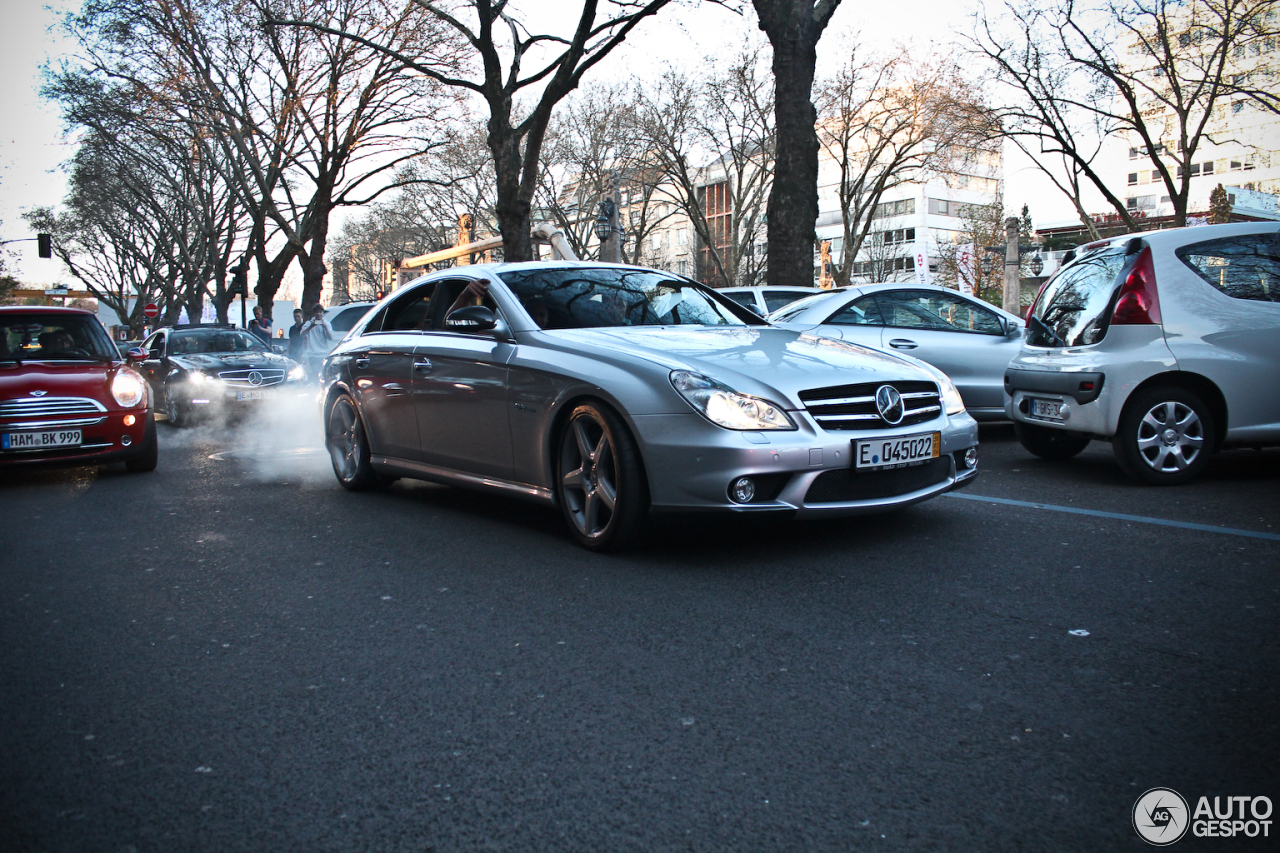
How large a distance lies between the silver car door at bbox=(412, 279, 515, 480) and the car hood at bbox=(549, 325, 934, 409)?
1.61 feet

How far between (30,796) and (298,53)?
2801cm

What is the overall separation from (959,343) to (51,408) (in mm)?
7764

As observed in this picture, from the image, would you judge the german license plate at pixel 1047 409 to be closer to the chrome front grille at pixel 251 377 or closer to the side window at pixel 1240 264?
the side window at pixel 1240 264

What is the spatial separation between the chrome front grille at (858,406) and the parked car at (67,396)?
6618mm

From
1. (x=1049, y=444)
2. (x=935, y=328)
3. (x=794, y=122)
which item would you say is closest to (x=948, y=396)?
(x=1049, y=444)

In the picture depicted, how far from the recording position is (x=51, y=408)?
829 cm

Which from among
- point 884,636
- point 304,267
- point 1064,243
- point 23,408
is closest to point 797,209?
point 23,408

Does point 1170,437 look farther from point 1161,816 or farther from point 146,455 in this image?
point 146,455

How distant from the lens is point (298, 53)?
27062 mm

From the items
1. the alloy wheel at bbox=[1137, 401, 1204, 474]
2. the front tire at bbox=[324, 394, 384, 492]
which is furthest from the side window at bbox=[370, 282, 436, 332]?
the alloy wheel at bbox=[1137, 401, 1204, 474]

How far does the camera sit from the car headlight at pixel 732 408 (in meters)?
4.38

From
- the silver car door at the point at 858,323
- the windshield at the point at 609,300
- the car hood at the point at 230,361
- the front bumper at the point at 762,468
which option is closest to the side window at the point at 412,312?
the windshield at the point at 609,300

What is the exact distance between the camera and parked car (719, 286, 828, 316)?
Result: 11.8 metres

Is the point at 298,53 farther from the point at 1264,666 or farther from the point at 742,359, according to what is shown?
the point at 1264,666
